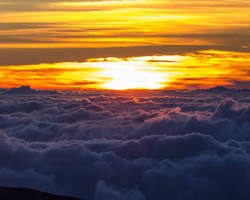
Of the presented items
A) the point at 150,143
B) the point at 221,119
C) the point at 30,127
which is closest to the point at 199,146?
the point at 150,143

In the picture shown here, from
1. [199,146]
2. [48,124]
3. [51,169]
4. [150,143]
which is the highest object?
[48,124]

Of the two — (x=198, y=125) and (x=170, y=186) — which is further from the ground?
(x=198, y=125)

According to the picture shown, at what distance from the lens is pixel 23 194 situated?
228ft

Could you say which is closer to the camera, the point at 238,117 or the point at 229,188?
the point at 229,188

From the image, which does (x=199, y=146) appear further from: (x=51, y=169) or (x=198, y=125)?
(x=198, y=125)

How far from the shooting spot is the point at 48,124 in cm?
14488

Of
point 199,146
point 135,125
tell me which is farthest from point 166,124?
point 199,146

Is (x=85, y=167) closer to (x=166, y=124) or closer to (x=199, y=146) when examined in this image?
(x=199, y=146)

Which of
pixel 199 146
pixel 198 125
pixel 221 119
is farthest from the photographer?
pixel 221 119

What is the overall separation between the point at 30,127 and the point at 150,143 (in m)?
53.5

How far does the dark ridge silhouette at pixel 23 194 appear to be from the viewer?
2667 inches

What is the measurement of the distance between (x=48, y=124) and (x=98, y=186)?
82498 millimetres

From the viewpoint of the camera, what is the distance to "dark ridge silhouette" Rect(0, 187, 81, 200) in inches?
2667

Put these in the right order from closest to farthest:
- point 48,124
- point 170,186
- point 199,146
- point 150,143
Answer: point 170,186 < point 199,146 < point 150,143 < point 48,124
